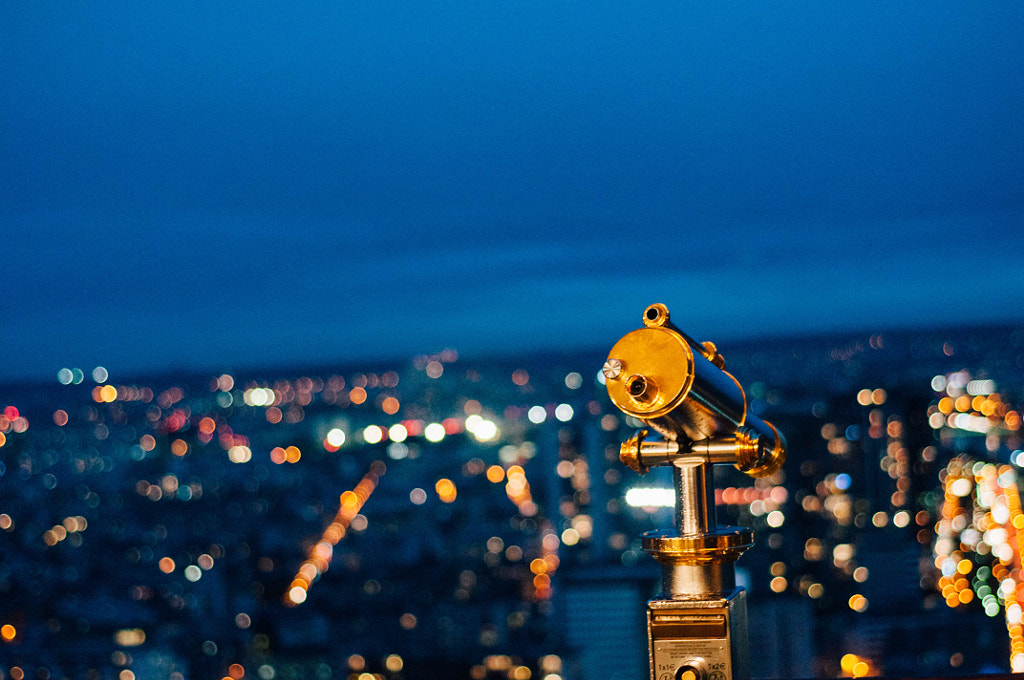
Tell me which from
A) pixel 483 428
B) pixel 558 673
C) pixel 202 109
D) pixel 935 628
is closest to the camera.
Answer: pixel 558 673

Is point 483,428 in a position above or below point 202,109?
below

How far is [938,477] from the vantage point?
4383 millimetres

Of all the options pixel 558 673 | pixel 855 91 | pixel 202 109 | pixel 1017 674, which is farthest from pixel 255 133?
pixel 1017 674

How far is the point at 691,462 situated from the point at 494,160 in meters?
4.48

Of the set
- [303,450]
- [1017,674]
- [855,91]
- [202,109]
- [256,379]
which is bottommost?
[1017,674]

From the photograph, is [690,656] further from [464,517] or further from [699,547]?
[464,517]

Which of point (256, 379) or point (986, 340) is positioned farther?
point (256, 379)

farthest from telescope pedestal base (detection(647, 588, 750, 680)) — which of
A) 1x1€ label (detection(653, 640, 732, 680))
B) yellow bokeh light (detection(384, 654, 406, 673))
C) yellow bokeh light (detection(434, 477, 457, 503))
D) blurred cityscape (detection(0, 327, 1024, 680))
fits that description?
yellow bokeh light (detection(434, 477, 457, 503))

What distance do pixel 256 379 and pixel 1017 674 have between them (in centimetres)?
491

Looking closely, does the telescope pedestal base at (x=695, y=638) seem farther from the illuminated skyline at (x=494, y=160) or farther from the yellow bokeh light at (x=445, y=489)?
the yellow bokeh light at (x=445, y=489)

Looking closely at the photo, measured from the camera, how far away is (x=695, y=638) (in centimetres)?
129

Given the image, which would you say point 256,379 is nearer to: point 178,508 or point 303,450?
point 303,450

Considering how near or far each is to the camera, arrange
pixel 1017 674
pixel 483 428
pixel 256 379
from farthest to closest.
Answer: pixel 256 379 < pixel 483 428 < pixel 1017 674

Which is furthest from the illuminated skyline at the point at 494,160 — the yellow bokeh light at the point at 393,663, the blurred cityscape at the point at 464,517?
the yellow bokeh light at the point at 393,663
